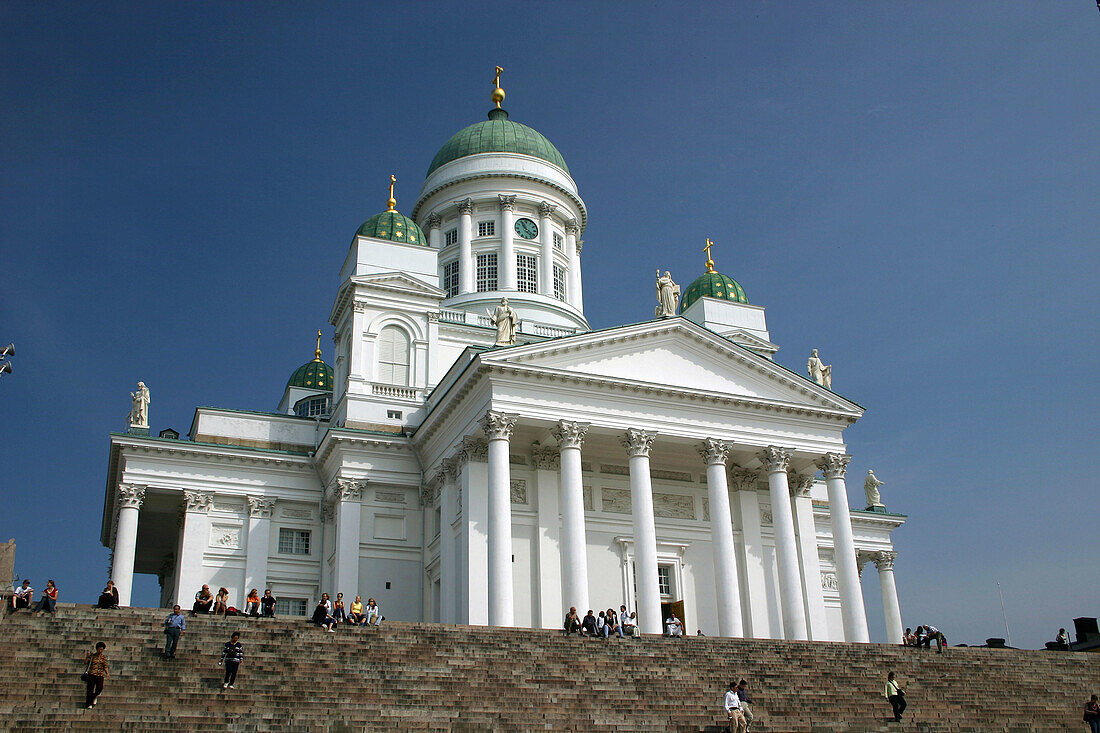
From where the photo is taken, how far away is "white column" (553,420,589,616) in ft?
99.8

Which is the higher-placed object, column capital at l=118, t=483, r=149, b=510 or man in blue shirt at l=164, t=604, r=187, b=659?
column capital at l=118, t=483, r=149, b=510

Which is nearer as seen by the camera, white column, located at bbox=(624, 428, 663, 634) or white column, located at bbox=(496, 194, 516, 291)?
white column, located at bbox=(624, 428, 663, 634)

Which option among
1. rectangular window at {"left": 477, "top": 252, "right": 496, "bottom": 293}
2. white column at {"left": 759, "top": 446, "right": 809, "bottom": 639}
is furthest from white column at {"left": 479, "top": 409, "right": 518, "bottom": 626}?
rectangular window at {"left": 477, "top": 252, "right": 496, "bottom": 293}

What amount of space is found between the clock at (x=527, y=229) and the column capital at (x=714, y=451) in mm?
19322

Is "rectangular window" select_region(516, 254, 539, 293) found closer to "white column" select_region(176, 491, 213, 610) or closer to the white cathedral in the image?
the white cathedral

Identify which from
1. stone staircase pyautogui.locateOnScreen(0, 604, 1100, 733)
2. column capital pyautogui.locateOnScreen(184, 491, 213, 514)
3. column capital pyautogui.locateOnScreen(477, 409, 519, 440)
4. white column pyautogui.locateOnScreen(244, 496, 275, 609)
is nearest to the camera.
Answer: stone staircase pyautogui.locateOnScreen(0, 604, 1100, 733)

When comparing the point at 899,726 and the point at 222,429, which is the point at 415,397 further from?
the point at 899,726

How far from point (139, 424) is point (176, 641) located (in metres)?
18.9

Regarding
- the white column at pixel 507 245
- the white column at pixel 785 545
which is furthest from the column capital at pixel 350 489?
the white column at pixel 507 245

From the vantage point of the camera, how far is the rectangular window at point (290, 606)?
37.9m

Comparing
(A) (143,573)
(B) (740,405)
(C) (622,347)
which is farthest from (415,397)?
(A) (143,573)

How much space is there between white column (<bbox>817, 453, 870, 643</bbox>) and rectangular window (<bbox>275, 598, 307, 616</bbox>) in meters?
18.7

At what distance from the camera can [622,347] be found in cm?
3416

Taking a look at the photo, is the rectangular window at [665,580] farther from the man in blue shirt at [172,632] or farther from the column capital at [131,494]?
the column capital at [131,494]
